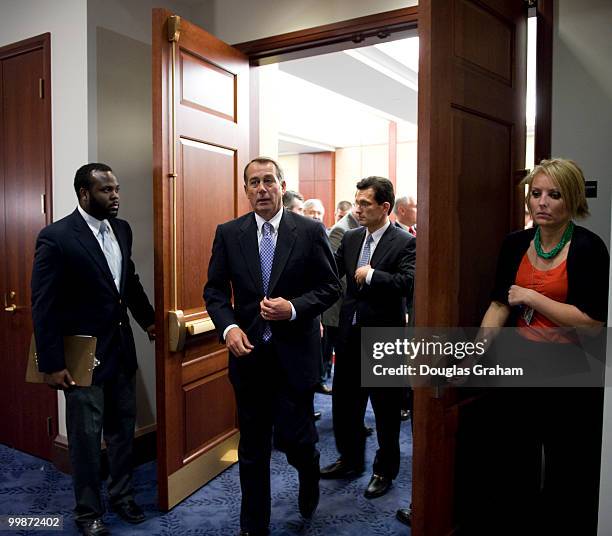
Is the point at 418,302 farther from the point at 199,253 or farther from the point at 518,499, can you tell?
the point at 199,253

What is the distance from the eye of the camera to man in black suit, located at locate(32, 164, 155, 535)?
2344 mm

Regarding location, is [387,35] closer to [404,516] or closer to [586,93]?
[586,93]

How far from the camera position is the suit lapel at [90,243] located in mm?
2414

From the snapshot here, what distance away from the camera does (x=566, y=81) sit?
2.46m

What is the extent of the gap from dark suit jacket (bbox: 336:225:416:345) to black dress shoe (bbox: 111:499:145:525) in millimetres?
1216

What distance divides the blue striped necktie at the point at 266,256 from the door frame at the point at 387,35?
69 cm

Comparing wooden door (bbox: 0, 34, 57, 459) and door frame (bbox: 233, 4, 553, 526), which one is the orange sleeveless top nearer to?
door frame (bbox: 233, 4, 553, 526)

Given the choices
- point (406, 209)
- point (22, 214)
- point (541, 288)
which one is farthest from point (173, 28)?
point (406, 209)

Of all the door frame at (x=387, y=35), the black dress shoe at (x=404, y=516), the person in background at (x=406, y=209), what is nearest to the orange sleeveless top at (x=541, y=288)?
the door frame at (x=387, y=35)

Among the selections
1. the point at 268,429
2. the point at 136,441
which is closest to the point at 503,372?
the point at 268,429

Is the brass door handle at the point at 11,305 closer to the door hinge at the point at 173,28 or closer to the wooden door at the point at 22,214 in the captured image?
the wooden door at the point at 22,214

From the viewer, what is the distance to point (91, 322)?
2.46 metres

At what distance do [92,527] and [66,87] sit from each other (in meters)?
2.13

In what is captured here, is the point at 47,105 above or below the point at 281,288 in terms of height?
above
